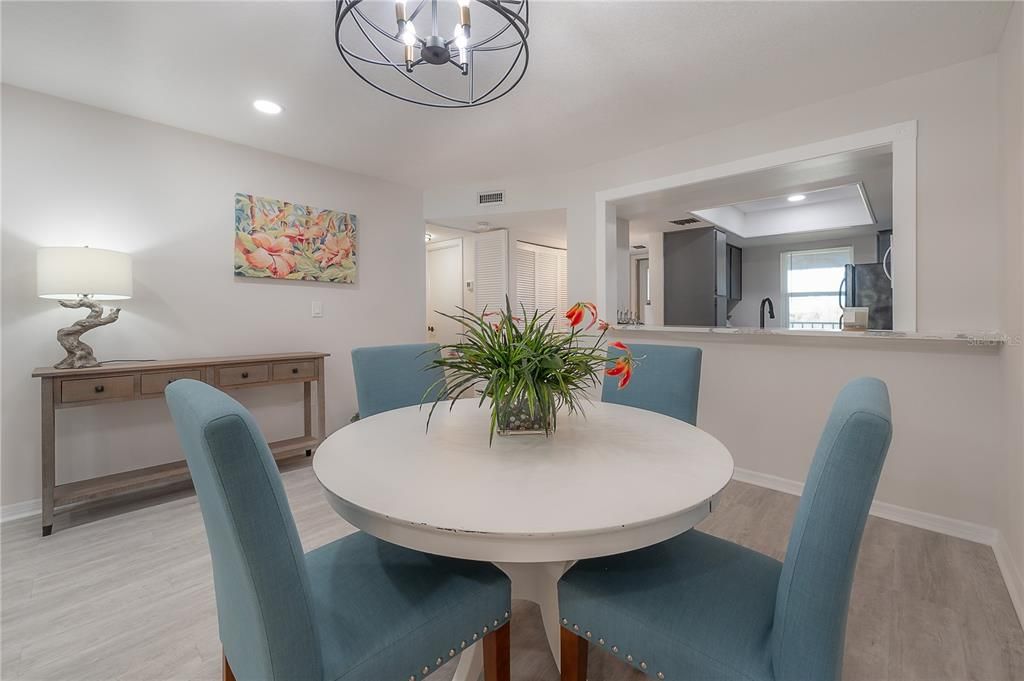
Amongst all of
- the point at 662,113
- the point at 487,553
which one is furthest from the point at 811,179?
the point at 487,553

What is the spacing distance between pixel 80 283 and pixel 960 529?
462 cm

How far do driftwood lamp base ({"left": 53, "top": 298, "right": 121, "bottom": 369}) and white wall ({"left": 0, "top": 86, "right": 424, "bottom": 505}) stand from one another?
212 millimetres

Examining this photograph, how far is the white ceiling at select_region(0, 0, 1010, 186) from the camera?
1837mm

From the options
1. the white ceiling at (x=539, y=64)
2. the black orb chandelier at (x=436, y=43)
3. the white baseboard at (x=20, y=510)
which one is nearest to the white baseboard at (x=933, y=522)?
the white ceiling at (x=539, y=64)

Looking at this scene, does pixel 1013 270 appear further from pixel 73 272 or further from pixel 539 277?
pixel 73 272

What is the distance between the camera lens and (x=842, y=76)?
7.53ft

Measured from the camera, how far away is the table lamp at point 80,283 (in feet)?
7.52

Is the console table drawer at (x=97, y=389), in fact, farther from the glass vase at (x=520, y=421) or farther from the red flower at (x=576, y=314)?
the red flower at (x=576, y=314)

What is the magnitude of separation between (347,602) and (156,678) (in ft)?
3.19

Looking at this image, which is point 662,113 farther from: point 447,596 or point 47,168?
A: point 47,168

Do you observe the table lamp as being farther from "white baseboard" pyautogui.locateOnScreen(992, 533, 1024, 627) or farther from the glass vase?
"white baseboard" pyautogui.locateOnScreen(992, 533, 1024, 627)

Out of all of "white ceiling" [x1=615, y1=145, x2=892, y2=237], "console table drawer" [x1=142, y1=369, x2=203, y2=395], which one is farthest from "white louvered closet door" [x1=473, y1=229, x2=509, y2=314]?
"console table drawer" [x1=142, y1=369, x2=203, y2=395]

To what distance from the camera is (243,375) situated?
288cm

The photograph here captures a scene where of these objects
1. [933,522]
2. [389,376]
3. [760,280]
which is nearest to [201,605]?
[389,376]
